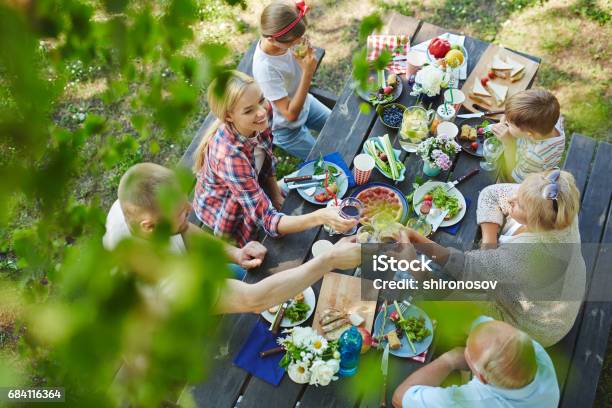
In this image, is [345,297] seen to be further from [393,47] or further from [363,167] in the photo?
[393,47]

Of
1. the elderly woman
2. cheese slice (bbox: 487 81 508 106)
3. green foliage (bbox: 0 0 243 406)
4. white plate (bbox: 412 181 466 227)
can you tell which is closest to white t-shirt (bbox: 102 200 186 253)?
the elderly woman

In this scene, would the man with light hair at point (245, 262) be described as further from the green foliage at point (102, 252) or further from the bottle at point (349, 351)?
the green foliage at point (102, 252)

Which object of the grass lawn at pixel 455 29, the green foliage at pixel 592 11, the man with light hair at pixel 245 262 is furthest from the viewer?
the green foliage at pixel 592 11

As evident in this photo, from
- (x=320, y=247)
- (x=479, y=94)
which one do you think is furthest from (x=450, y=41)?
(x=320, y=247)

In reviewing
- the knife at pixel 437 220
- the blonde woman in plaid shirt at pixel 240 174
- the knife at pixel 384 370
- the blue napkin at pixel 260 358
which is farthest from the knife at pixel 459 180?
the blue napkin at pixel 260 358

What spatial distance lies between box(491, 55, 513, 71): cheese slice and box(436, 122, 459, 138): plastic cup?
60 cm

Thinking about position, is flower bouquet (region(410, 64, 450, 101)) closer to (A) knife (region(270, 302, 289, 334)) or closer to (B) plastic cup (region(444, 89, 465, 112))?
(B) plastic cup (region(444, 89, 465, 112))

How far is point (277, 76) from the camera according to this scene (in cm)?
376

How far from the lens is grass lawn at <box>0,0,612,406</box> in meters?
4.66

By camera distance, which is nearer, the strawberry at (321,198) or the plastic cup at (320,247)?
the plastic cup at (320,247)

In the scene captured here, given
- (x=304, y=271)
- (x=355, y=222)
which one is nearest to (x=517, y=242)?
(x=355, y=222)

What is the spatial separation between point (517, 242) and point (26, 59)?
102 inches

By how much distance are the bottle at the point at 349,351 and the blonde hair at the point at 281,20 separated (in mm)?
1886

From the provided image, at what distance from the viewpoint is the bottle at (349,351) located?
262 centimetres
